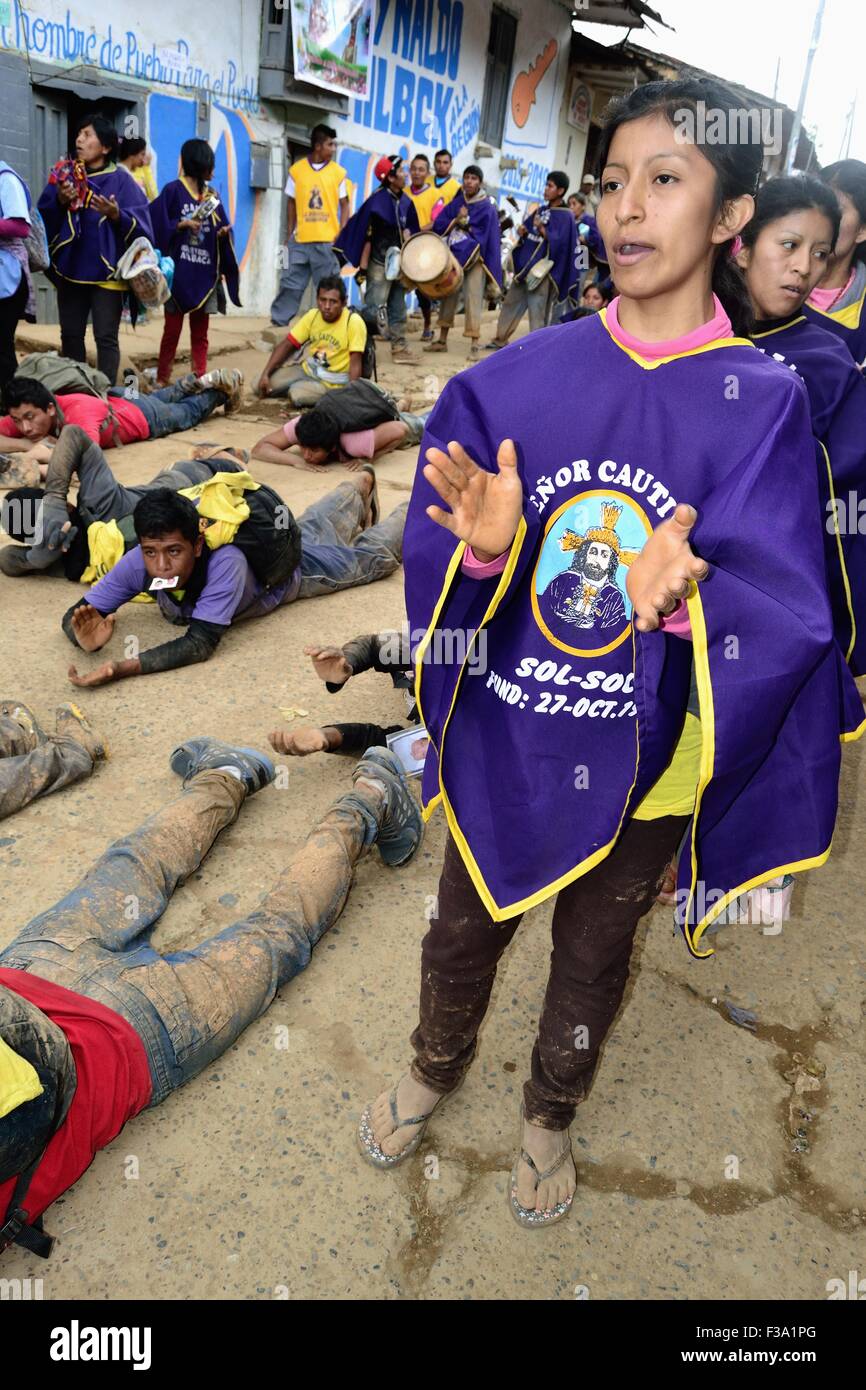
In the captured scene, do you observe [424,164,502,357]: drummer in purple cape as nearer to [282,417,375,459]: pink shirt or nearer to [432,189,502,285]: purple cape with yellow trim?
[432,189,502,285]: purple cape with yellow trim

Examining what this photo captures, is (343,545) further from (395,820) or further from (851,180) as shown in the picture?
(851,180)

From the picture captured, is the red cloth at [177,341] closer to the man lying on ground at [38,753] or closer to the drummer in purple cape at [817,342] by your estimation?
the man lying on ground at [38,753]

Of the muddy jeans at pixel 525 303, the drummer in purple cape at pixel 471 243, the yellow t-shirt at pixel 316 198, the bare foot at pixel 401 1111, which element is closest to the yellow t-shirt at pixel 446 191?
the drummer in purple cape at pixel 471 243

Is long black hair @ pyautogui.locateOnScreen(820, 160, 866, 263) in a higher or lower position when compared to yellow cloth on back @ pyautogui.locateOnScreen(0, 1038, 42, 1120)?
higher

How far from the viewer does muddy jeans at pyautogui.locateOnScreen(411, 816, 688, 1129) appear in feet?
4.88

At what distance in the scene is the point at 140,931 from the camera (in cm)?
205

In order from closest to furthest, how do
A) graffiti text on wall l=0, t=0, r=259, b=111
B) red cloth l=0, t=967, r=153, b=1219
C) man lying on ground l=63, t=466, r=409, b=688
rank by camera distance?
1. red cloth l=0, t=967, r=153, b=1219
2. man lying on ground l=63, t=466, r=409, b=688
3. graffiti text on wall l=0, t=0, r=259, b=111

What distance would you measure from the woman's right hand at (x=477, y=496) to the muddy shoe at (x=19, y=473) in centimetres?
424

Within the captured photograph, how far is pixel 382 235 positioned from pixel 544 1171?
9.30 meters

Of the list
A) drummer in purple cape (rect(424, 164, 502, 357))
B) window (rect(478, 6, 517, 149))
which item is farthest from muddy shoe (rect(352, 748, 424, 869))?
window (rect(478, 6, 517, 149))

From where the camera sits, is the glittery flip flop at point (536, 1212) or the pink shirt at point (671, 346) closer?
the pink shirt at point (671, 346)

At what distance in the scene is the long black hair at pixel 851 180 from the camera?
278 centimetres

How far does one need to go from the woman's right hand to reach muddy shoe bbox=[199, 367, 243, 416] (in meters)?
5.70
